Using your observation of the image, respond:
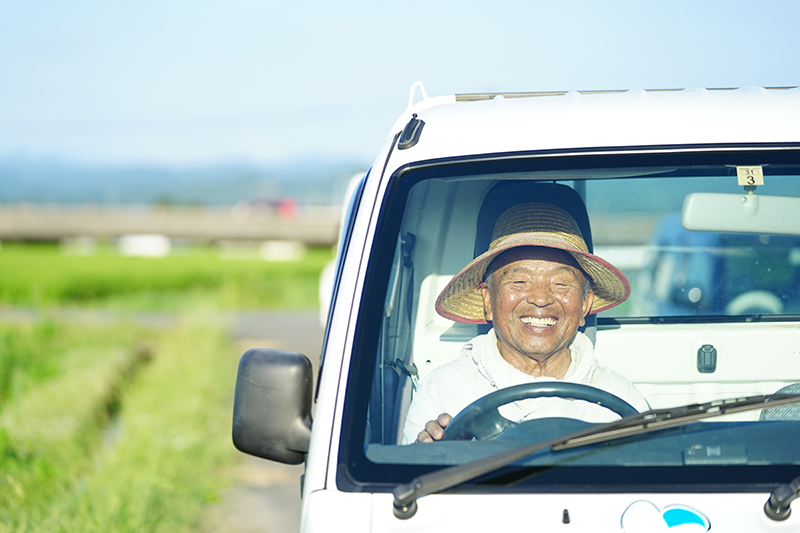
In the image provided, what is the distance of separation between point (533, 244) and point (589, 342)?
329 millimetres

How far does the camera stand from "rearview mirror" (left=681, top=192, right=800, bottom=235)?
6.43 ft

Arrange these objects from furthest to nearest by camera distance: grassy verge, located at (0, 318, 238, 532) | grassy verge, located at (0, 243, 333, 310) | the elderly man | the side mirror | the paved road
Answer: grassy verge, located at (0, 243, 333, 310), the paved road, grassy verge, located at (0, 318, 238, 532), the elderly man, the side mirror

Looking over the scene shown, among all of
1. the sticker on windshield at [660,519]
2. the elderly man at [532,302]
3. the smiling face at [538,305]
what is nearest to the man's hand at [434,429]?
the elderly man at [532,302]

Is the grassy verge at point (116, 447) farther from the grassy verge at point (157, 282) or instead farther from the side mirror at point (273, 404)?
the grassy verge at point (157, 282)

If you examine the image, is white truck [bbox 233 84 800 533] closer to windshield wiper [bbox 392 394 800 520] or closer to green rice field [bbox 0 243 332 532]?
windshield wiper [bbox 392 394 800 520]

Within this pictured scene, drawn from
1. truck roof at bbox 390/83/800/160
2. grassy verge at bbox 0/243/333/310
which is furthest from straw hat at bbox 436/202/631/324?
grassy verge at bbox 0/243/333/310

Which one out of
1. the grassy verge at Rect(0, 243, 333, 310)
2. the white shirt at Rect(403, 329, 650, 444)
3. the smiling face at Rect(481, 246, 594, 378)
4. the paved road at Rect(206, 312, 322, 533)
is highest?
the grassy verge at Rect(0, 243, 333, 310)

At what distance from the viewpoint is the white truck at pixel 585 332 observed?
4.84 ft

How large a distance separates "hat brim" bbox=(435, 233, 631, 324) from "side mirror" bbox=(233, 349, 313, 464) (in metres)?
0.53

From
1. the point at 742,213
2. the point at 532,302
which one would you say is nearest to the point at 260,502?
the point at 532,302

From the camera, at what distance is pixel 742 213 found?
2014 millimetres

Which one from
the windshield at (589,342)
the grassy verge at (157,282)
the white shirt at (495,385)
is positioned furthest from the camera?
the grassy verge at (157,282)

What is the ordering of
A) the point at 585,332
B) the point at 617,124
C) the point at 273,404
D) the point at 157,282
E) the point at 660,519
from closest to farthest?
the point at 660,519 → the point at 273,404 → the point at 617,124 → the point at 585,332 → the point at 157,282

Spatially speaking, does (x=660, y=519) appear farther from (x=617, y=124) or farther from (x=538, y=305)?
(x=617, y=124)
